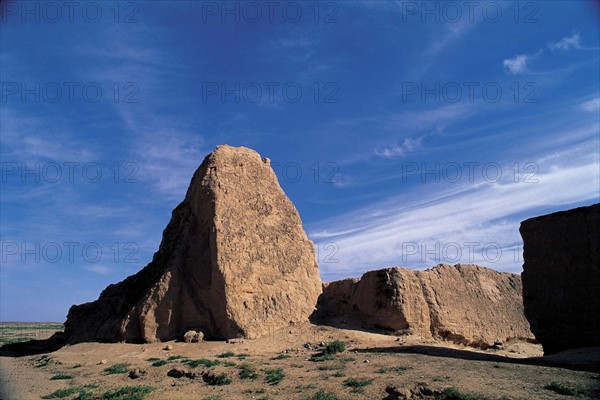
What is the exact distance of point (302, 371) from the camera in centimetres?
993

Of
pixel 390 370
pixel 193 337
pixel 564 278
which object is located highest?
pixel 564 278

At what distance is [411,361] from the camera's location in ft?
33.1

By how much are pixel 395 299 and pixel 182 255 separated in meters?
7.52

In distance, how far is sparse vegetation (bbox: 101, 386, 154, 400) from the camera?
8.10 metres

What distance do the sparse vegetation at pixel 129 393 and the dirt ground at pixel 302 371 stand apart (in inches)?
3.7

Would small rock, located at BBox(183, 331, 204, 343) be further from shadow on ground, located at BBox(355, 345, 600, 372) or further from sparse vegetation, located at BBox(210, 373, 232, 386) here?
shadow on ground, located at BBox(355, 345, 600, 372)

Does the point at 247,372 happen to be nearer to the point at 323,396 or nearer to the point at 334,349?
the point at 323,396

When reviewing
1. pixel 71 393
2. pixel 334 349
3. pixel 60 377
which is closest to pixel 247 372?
pixel 334 349

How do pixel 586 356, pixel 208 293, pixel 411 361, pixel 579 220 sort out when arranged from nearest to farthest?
pixel 586 356 → pixel 411 361 → pixel 579 220 → pixel 208 293

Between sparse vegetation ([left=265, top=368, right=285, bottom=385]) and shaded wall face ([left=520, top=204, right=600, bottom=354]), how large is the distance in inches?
256

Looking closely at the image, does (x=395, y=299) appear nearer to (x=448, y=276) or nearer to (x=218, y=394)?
(x=448, y=276)

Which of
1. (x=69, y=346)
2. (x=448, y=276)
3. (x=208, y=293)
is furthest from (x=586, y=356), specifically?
(x=69, y=346)

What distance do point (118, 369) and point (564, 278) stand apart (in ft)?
36.8

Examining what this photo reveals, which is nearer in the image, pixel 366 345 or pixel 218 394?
pixel 218 394
